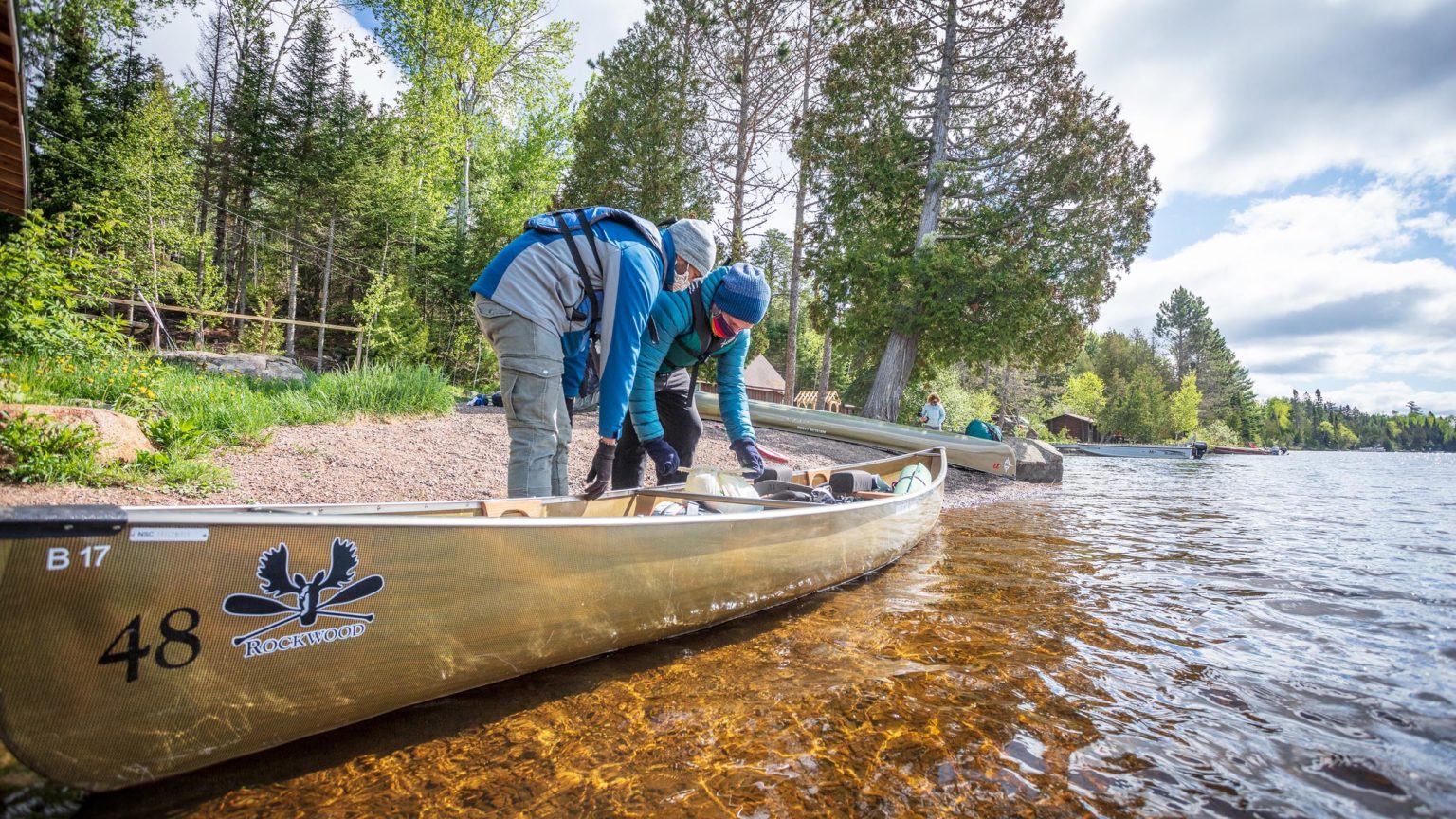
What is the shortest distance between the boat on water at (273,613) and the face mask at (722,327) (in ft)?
4.23

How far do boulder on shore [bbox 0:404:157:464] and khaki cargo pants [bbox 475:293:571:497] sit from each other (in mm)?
3272

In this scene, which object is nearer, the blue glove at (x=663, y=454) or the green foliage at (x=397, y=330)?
the blue glove at (x=663, y=454)

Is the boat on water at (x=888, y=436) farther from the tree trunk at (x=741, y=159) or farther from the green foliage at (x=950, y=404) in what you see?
the green foliage at (x=950, y=404)

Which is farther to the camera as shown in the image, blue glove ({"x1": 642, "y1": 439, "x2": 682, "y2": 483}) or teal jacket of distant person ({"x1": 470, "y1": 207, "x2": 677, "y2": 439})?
blue glove ({"x1": 642, "y1": 439, "x2": 682, "y2": 483})

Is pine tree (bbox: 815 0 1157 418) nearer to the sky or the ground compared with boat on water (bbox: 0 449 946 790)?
nearer to the sky

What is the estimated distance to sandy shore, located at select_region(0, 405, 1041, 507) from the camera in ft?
13.6

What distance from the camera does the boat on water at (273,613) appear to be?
51.9 inches

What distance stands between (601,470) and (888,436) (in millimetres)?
8912

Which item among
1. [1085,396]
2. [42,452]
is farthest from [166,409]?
[1085,396]

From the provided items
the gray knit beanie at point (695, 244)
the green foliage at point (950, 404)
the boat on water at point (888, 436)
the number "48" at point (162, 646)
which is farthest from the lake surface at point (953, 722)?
the green foliage at point (950, 404)

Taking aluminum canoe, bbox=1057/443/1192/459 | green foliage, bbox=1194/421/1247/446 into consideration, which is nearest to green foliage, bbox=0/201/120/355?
aluminum canoe, bbox=1057/443/1192/459

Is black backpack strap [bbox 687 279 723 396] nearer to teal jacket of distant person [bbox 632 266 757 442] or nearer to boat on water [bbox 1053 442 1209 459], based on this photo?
teal jacket of distant person [bbox 632 266 757 442]

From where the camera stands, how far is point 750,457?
4125mm

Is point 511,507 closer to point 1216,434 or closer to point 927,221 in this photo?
point 927,221
